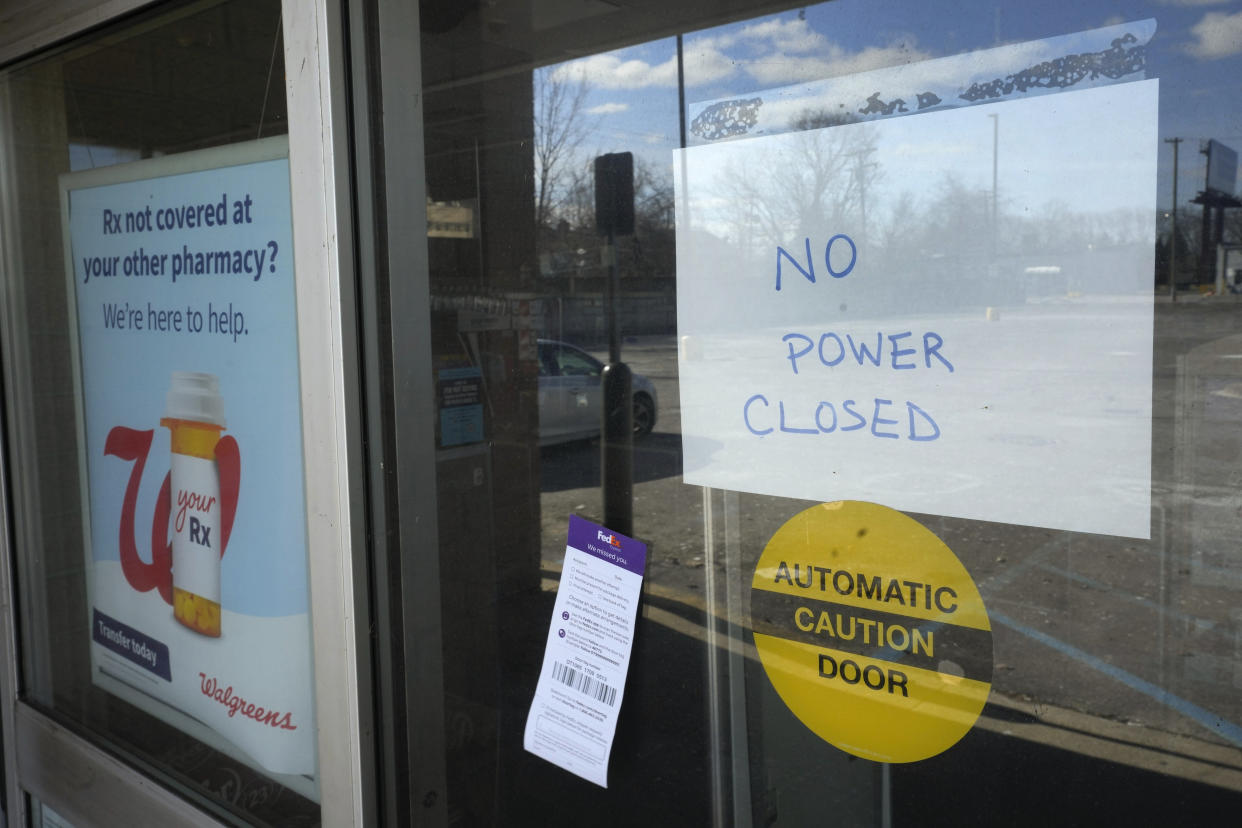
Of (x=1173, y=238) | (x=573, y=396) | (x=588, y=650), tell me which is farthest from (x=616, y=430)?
(x=1173, y=238)

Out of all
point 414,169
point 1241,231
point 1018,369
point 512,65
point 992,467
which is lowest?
point 992,467

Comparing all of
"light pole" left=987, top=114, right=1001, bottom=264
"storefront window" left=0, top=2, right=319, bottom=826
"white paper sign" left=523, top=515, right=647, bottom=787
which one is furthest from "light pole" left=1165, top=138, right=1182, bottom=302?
"storefront window" left=0, top=2, right=319, bottom=826

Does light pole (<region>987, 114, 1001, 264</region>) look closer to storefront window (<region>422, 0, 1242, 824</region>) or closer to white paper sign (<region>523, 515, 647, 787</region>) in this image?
storefront window (<region>422, 0, 1242, 824</region>)

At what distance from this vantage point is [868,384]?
4.11 ft

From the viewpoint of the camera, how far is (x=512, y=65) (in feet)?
5.55

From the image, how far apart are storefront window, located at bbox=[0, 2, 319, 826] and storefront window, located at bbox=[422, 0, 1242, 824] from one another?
0.56 metres

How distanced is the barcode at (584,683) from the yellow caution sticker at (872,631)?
12.9 inches

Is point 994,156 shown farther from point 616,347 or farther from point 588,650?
point 588,650

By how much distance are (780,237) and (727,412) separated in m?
0.24

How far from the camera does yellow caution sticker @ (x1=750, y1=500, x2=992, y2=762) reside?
1.22 meters

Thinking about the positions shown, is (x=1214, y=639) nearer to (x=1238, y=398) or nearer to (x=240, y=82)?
(x=1238, y=398)

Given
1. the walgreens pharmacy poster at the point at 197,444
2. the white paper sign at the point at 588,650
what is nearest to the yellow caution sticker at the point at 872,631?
the white paper sign at the point at 588,650

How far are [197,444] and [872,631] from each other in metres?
1.68

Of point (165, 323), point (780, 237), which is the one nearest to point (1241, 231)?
point (780, 237)
